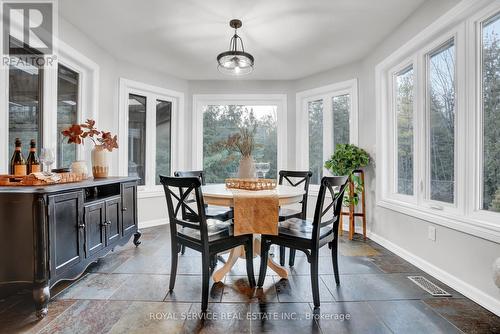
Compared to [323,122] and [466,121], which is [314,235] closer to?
[466,121]

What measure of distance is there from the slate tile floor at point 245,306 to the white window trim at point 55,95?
1.23 m

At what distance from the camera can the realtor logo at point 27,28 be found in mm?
2145

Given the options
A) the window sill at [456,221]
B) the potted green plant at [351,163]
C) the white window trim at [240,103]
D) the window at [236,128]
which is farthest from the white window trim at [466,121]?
the window at [236,128]

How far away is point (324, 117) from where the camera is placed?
4.19 meters

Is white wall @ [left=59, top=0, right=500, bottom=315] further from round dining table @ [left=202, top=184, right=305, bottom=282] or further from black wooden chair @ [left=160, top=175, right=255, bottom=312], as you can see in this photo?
black wooden chair @ [left=160, top=175, right=255, bottom=312]

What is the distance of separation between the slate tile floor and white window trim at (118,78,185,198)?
1.69 metres

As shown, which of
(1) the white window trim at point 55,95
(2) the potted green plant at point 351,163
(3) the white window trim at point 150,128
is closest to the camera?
(1) the white window trim at point 55,95

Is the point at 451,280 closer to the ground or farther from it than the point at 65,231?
closer to the ground

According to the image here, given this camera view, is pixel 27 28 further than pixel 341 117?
No

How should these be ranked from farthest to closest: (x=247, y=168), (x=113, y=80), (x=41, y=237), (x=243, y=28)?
(x=113, y=80)
(x=243, y=28)
(x=247, y=168)
(x=41, y=237)

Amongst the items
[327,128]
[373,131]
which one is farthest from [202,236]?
[327,128]

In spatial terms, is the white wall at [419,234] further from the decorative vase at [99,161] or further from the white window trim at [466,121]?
the decorative vase at [99,161]

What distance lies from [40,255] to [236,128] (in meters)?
3.41

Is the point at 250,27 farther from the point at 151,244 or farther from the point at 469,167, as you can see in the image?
the point at 151,244
